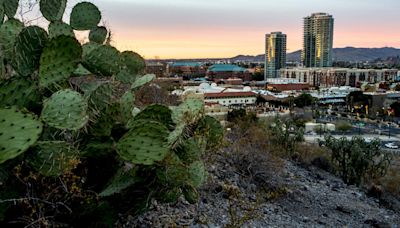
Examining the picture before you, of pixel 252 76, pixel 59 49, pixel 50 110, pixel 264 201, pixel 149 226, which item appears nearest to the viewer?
pixel 50 110

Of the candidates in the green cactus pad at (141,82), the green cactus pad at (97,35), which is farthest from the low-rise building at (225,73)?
the green cactus pad at (141,82)

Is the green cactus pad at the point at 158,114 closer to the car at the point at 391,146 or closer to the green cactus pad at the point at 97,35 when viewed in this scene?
the green cactus pad at the point at 97,35

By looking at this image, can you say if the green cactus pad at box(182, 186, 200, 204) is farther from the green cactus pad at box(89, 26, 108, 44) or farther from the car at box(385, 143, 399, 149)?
the car at box(385, 143, 399, 149)

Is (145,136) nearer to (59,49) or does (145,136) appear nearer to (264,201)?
(59,49)

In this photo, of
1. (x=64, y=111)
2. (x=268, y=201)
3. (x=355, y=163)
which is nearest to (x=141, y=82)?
(x=64, y=111)

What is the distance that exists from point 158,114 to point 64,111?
813 mm

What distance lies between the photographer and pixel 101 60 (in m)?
2.36

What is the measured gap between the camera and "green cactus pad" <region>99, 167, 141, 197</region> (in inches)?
91.4

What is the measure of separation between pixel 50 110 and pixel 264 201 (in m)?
2.83

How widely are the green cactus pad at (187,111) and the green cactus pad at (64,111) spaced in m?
0.78

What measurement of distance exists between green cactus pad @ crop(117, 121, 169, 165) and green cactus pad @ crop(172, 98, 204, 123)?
1.49ft

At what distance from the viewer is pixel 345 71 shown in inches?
2616

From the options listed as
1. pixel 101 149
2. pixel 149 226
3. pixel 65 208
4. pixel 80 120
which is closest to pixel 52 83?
pixel 80 120

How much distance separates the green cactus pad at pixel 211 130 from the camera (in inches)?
116
